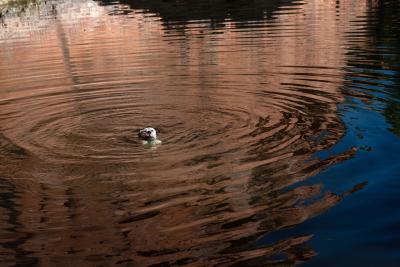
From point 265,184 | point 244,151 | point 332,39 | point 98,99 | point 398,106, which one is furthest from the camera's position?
point 332,39

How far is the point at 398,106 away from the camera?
15625 mm

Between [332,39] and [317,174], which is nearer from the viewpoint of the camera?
[317,174]

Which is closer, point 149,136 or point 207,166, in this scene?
point 207,166

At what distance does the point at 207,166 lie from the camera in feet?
38.4

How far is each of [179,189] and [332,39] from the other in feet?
79.9

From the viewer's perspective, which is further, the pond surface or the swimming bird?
the swimming bird

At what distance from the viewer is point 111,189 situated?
A: 10867mm

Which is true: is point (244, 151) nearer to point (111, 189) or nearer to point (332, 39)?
point (111, 189)

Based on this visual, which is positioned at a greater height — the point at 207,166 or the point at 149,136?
the point at 149,136

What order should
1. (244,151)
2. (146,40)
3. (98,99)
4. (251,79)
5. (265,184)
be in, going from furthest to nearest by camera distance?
(146,40)
(251,79)
(98,99)
(244,151)
(265,184)

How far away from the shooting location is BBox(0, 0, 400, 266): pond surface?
27.5 ft

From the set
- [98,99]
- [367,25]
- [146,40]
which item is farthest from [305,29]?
[98,99]

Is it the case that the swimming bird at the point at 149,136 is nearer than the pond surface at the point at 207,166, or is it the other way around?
the pond surface at the point at 207,166

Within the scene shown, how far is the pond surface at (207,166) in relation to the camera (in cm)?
839
